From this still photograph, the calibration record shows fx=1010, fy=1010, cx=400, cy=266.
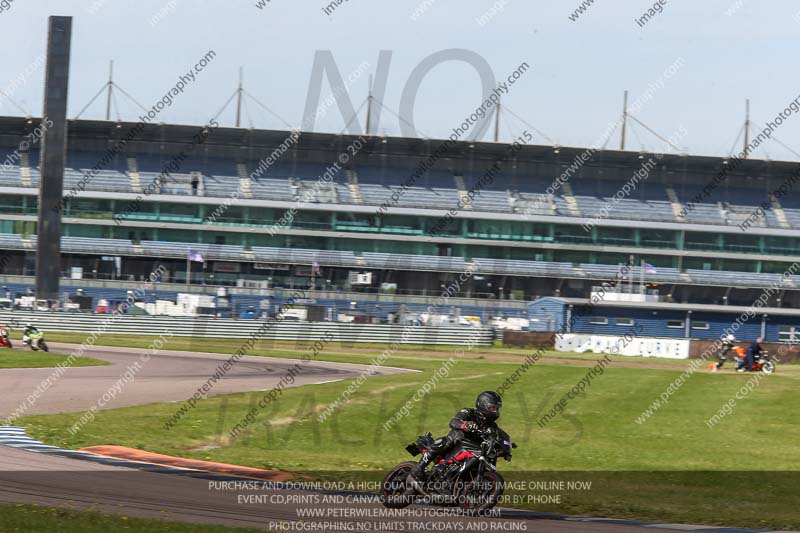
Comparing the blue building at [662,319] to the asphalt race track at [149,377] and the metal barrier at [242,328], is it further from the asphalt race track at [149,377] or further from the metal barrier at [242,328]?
the asphalt race track at [149,377]

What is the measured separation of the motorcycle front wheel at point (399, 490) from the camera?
1172 centimetres

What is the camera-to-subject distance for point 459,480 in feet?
37.8

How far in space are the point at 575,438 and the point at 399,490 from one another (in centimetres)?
952

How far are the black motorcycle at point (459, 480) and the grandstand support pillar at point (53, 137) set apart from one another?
44543mm

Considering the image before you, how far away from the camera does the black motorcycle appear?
11477 millimetres

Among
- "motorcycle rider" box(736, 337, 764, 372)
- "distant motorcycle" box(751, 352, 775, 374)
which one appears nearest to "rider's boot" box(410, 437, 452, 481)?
"motorcycle rider" box(736, 337, 764, 372)

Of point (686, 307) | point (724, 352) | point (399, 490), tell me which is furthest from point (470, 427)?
point (686, 307)

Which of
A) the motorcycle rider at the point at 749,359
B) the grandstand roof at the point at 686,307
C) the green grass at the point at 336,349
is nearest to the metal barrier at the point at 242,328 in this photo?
the green grass at the point at 336,349

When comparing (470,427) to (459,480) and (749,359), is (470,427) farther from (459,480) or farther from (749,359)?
(749,359)

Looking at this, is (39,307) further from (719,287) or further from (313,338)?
(719,287)

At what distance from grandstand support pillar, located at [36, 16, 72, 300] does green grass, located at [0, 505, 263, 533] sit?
4440 cm

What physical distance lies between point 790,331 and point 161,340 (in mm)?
41847

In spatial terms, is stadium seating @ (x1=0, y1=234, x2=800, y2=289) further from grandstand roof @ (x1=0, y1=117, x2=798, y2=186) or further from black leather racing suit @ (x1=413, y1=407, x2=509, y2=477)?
black leather racing suit @ (x1=413, y1=407, x2=509, y2=477)

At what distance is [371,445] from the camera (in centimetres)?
1950
